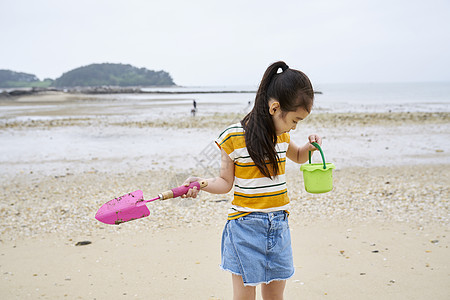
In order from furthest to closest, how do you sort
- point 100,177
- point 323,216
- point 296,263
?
point 100,177 → point 323,216 → point 296,263

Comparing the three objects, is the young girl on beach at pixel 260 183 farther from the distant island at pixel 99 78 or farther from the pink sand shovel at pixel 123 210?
the distant island at pixel 99 78

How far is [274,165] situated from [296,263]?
1657mm

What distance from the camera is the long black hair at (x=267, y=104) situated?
1747 mm

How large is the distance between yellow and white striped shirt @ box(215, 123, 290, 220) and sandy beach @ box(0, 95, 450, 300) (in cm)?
93

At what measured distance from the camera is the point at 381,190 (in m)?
5.15

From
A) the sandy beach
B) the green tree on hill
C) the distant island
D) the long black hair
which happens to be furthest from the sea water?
the green tree on hill

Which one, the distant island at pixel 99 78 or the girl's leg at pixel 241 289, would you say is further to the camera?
the distant island at pixel 99 78

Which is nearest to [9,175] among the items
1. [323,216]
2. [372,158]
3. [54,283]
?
[54,283]

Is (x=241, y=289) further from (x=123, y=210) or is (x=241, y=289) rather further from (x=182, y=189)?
(x=123, y=210)

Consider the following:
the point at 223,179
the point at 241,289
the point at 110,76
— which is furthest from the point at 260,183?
the point at 110,76

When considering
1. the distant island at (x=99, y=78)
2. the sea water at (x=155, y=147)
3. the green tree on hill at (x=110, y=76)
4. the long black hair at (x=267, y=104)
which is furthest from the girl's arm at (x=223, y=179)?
the green tree on hill at (x=110, y=76)

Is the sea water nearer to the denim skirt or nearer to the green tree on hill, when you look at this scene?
the denim skirt

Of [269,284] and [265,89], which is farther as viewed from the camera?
[269,284]

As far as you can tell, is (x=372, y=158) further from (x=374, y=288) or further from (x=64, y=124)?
(x=64, y=124)
